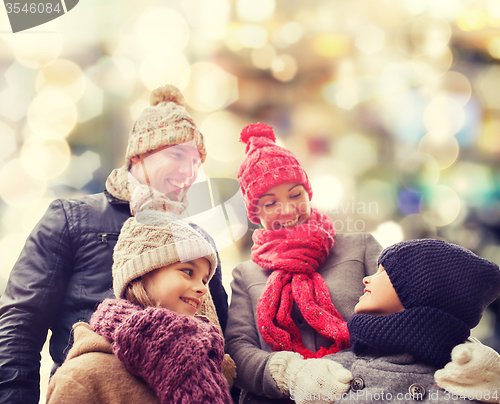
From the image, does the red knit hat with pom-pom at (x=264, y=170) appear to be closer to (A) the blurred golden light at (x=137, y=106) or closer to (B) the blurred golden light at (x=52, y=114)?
(A) the blurred golden light at (x=137, y=106)

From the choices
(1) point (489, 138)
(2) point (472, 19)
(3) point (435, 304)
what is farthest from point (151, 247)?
(2) point (472, 19)

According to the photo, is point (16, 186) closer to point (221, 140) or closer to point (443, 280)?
point (221, 140)

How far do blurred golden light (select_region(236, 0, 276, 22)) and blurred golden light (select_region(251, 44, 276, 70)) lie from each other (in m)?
0.16

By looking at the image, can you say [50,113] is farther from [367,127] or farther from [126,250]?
[367,127]

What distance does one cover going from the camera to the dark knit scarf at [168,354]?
657 millimetres

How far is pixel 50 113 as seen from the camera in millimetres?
1523

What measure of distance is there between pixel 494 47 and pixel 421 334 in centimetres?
197

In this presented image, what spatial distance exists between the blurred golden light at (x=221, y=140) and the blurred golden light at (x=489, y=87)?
1457mm

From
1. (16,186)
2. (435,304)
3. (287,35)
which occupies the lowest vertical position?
(435,304)

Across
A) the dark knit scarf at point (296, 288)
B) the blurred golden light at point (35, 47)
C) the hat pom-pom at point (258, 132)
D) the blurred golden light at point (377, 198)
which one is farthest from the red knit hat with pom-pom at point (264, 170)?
the blurred golden light at point (35, 47)

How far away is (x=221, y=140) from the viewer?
→ 1754 mm

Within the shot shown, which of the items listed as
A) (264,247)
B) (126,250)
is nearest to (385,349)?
(264,247)

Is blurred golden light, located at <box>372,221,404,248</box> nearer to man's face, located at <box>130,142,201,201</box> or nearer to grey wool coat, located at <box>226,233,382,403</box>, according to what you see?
grey wool coat, located at <box>226,233,382,403</box>

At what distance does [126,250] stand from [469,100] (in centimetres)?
207
